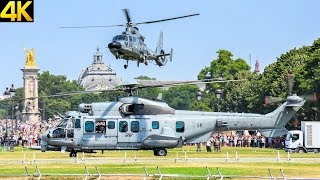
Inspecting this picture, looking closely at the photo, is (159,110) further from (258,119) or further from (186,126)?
(258,119)

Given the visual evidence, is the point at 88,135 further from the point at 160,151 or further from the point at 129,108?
the point at 160,151

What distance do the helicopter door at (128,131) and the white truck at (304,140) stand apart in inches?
961

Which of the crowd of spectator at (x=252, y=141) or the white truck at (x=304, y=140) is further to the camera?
the crowd of spectator at (x=252, y=141)

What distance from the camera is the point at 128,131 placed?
84.4 metres

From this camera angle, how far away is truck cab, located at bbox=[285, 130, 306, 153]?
346 feet

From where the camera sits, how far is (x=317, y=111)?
13588cm

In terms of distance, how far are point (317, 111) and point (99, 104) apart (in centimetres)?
5594

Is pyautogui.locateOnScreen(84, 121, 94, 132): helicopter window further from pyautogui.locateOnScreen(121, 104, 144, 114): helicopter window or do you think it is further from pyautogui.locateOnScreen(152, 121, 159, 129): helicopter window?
pyautogui.locateOnScreen(152, 121, 159, 129): helicopter window

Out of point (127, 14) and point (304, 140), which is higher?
point (127, 14)

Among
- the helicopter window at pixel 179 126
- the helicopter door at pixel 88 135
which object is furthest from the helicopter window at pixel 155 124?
the helicopter door at pixel 88 135

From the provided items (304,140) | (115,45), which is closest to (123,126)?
(115,45)

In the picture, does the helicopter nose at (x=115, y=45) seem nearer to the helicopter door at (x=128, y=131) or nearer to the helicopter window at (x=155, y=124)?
the helicopter door at (x=128, y=131)

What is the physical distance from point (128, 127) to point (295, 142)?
2597 cm

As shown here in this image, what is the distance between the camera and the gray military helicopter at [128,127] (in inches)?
3314
